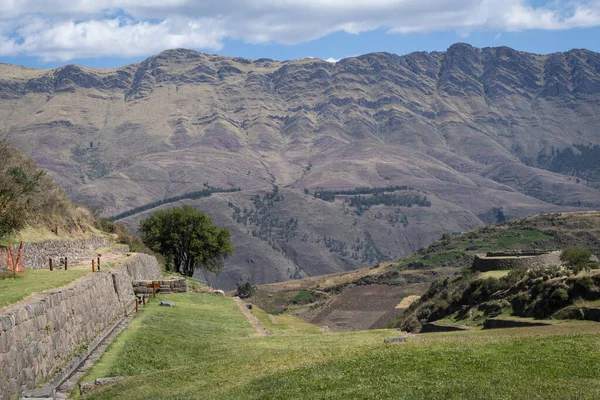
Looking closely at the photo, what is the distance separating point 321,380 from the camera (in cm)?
1564

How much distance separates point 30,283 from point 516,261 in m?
41.3

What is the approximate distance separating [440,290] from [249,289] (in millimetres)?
66502

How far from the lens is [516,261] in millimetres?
58219

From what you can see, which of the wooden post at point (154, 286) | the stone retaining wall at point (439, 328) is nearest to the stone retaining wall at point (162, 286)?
the wooden post at point (154, 286)

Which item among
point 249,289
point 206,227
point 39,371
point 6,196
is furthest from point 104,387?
point 249,289

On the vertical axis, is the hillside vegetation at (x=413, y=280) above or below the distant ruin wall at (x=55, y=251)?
below

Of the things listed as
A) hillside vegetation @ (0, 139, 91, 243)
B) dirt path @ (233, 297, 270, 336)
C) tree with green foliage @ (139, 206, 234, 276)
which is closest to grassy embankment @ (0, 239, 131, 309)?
hillside vegetation @ (0, 139, 91, 243)

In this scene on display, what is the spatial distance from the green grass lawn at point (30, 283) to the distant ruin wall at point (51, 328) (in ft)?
1.14

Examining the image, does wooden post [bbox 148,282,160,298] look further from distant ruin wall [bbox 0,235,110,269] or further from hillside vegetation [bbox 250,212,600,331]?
hillside vegetation [bbox 250,212,600,331]

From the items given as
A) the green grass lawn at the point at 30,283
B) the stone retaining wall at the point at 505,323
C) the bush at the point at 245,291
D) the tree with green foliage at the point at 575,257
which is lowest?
the bush at the point at 245,291

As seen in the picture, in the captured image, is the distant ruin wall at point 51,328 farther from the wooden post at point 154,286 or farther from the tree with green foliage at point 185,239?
the tree with green foliage at point 185,239

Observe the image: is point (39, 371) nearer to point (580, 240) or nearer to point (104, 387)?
point (104, 387)

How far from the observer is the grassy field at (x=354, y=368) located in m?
13.6

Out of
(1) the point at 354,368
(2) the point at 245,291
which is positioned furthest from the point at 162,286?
(2) the point at 245,291
